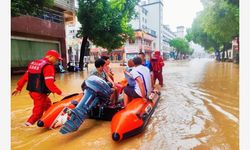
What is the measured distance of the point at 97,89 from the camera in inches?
152

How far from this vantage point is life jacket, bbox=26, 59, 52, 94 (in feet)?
13.2

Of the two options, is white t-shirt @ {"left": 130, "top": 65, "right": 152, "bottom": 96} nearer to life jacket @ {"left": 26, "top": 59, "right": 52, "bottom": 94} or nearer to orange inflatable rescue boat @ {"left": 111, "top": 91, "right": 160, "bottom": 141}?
orange inflatable rescue boat @ {"left": 111, "top": 91, "right": 160, "bottom": 141}

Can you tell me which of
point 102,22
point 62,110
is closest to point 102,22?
point 102,22

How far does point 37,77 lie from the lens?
405 cm

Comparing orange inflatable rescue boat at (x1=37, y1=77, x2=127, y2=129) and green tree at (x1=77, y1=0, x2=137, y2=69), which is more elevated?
green tree at (x1=77, y1=0, x2=137, y2=69)

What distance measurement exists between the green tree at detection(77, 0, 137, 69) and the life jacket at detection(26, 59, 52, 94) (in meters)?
13.6

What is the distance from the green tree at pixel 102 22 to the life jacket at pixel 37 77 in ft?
44.6

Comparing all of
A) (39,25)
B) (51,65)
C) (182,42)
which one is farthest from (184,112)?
(182,42)

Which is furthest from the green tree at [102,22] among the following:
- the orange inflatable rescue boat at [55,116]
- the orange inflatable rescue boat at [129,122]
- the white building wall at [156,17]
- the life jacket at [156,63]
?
the white building wall at [156,17]

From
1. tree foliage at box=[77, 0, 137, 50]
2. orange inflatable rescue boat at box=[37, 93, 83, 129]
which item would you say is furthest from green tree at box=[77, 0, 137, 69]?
orange inflatable rescue boat at box=[37, 93, 83, 129]

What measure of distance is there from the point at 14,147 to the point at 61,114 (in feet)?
2.95

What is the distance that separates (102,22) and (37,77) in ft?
45.1

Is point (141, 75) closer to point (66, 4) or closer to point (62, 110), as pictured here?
point (62, 110)
